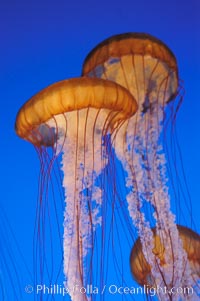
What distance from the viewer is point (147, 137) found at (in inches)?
205

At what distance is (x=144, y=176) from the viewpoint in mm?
5117

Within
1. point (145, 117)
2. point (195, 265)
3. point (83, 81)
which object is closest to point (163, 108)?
point (145, 117)

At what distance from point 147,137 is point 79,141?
932mm

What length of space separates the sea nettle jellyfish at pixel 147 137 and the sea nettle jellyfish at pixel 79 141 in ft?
1.31

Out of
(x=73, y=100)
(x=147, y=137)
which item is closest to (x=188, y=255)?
(x=147, y=137)

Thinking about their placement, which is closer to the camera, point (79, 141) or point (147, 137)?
point (79, 141)

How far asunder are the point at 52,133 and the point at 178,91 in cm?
191

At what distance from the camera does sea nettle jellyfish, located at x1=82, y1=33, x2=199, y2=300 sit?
4.67 meters

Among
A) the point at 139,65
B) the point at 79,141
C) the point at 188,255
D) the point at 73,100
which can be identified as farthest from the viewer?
the point at 188,255

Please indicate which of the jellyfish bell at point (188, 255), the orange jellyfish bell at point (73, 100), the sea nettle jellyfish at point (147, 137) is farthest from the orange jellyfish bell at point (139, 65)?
the jellyfish bell at point (188, 255)

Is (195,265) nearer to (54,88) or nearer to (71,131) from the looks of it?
(71,131)

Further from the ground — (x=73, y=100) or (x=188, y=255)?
(x=73, y=100)

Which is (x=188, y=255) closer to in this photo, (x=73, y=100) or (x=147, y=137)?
(x=147, y=137)

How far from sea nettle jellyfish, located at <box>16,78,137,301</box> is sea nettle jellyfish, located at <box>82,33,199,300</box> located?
1.31 ft
